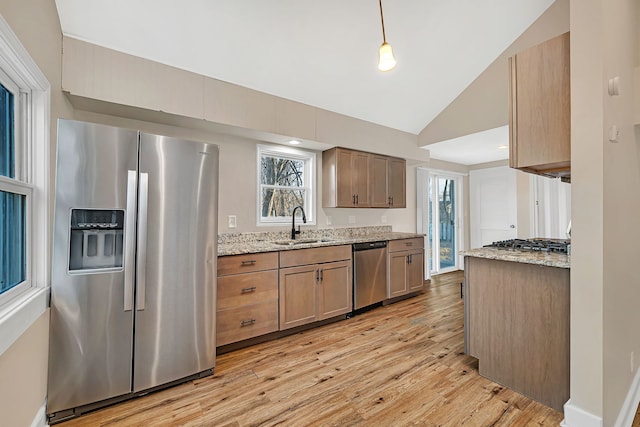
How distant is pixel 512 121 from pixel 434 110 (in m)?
2.42

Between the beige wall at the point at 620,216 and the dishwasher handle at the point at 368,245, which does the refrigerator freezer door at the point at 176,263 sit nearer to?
the dishwasher handle at the point at 368,245

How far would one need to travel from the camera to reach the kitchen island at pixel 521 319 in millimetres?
1758

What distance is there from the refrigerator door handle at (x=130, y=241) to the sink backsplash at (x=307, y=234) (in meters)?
1.15

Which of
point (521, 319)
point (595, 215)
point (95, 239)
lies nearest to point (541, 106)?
point (595, 215)

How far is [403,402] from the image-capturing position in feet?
6.21

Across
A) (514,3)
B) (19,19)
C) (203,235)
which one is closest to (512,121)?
(514,3)

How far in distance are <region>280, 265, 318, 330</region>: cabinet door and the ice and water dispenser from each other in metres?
1.39

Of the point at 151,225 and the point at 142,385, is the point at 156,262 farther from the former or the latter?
the point at 142,385

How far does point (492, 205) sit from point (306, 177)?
4.01m

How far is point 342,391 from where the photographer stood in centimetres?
201

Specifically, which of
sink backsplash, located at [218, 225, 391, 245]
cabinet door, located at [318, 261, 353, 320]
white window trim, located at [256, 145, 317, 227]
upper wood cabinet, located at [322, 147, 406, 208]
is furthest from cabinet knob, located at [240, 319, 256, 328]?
upper wood cabinet, located at [322, 147, 406, 208]

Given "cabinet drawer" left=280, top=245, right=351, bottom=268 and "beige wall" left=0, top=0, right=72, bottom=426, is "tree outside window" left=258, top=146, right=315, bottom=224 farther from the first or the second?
"beige wall" left=0, top=0, right=72, bottom=426

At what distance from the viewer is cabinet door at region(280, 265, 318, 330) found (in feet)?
9.32

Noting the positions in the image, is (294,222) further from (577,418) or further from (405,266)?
(577,418)
